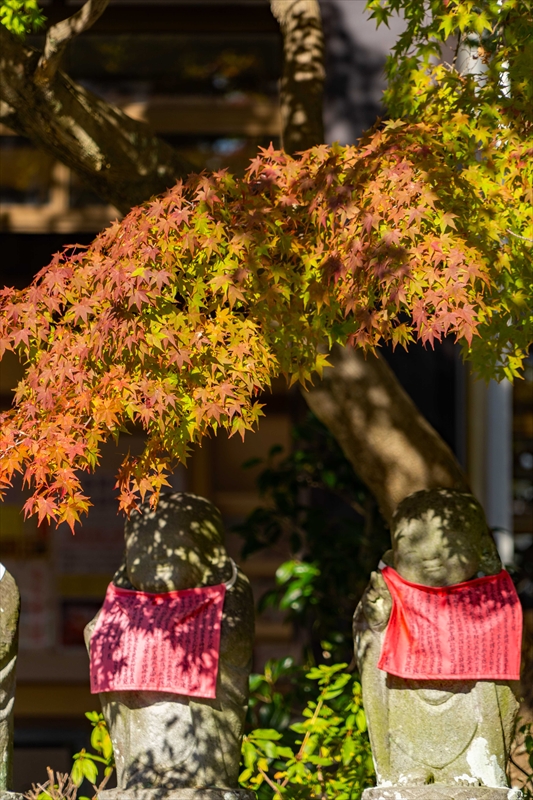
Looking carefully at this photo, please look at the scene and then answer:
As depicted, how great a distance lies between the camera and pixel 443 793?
2.85m

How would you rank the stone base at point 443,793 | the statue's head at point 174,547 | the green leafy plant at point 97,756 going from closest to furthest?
the stone base at point 443,793, the statue's head at point 174,547, the green leafy plant at point 97,756

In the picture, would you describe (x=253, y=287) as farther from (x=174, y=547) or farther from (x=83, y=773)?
(x=83, y=773)

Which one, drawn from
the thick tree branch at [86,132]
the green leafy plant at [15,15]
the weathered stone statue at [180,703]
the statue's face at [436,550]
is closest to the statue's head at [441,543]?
the statue's face at [436,550]

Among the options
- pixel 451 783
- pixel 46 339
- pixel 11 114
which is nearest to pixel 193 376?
pixel 46 339

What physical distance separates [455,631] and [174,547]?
88cm

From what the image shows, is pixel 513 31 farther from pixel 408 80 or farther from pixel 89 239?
pixel 89 239

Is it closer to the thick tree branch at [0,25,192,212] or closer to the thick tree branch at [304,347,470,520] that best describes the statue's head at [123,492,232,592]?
the thick tree branch at [304,347,470,520]

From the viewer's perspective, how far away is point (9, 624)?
2.96 metres

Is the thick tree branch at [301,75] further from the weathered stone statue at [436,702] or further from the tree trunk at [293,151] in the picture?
the weathered stone statue at [436,702]

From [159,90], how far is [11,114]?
1878 mm

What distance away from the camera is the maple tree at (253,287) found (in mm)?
2500

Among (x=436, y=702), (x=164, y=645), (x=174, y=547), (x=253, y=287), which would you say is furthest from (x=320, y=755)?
(x=253, y=287)

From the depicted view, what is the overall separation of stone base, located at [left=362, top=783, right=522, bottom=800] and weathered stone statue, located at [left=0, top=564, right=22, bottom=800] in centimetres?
108

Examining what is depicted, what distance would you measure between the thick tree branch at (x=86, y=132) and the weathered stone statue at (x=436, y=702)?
1618 millimetres
